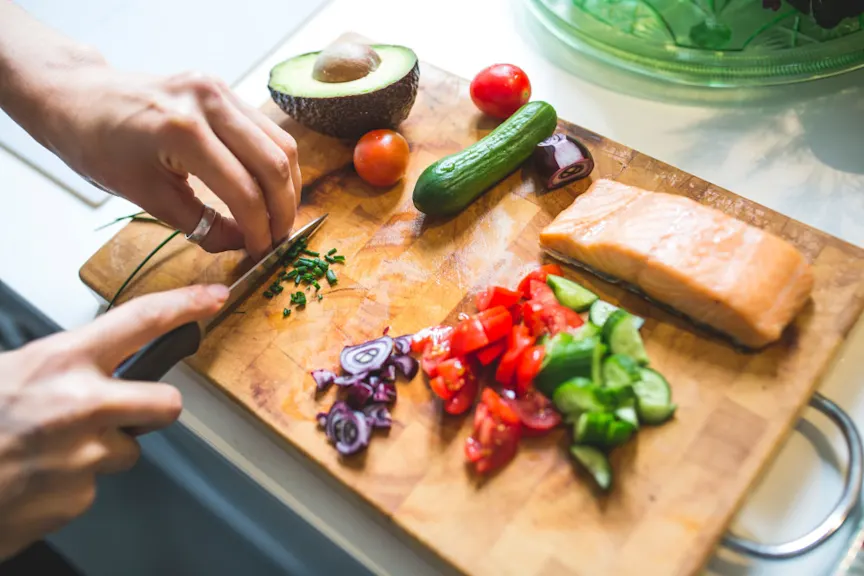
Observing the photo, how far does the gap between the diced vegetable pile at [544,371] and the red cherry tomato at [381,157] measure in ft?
1.81

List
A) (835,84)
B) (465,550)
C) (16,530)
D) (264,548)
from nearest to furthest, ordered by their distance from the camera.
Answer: (16,530) → (465,550) → (264,548) → (835,84)

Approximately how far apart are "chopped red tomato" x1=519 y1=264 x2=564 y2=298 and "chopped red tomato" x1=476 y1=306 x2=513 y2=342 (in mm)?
141

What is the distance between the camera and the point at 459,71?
9.08ft

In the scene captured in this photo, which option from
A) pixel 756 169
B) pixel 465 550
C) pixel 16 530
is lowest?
pixel 465 550

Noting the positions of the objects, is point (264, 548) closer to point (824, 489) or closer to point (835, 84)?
point (824, 489)

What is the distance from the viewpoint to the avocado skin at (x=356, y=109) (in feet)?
7.34

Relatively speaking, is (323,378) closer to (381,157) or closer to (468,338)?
(468,338)

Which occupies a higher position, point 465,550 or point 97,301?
point 97,301

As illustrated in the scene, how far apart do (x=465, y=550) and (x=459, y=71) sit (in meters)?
1.90

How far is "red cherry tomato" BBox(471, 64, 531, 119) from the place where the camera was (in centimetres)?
235

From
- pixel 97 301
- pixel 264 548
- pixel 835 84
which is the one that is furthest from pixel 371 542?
pixel 835 84

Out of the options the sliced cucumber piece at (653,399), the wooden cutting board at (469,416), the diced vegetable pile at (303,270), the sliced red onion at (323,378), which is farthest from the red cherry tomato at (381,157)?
the sliced cucumber piece at (653,399)

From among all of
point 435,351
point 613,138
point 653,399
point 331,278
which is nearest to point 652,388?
point 653,399

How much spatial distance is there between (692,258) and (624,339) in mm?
294
